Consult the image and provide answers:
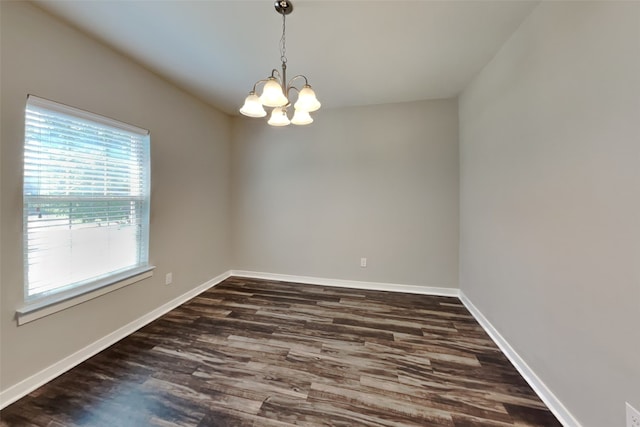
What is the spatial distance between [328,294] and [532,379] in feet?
6.75

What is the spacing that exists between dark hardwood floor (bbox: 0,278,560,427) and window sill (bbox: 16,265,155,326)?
18.8 inches

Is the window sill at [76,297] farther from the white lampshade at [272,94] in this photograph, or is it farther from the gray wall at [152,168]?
the white lampshade at [272,94]

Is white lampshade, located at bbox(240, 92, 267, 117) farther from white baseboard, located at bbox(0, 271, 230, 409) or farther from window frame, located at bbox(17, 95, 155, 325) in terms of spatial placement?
white baseboard, located at bbox(0, 271, 230, 409)

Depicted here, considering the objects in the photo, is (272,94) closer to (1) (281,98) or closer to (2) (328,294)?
(1) (281,98)

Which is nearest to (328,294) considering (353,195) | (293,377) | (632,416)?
(353,195)

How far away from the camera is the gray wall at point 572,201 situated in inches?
39.6

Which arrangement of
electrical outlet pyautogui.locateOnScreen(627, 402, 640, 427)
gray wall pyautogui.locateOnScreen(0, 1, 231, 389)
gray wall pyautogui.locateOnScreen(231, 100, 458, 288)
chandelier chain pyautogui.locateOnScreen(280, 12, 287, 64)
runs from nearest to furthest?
electrical outlet pyautogui.locateOnScreen(627, 402, 640, 427), gray wall pyautogui.locateOnScreen(0, 1, 231, 389), chandelier chain pyautogui.locateOnScreen(280, 12, 287, 64), gray wall pyautogui.locateOnScreen(231, 100, 458, 288)

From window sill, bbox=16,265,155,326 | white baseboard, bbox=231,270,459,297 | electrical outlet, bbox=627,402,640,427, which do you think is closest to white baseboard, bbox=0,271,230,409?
window sill, bbox=16,265,155,326

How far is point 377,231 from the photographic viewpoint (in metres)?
3.31

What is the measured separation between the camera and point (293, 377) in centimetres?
169

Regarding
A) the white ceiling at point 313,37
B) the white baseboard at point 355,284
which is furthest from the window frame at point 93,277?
the white baseboard at point 355,284

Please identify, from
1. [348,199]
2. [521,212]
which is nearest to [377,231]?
[348,199]

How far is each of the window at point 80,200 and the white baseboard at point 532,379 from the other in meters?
3.28

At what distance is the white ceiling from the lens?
62.1 inches
